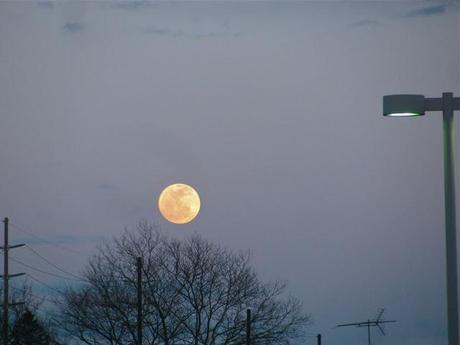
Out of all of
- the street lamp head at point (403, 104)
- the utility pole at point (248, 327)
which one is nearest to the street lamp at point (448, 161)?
the street lamp head at point (403, 104)

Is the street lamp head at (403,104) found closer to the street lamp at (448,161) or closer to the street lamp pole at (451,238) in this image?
the street lamp at (448,161)

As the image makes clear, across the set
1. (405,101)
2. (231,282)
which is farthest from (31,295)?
(405,101)

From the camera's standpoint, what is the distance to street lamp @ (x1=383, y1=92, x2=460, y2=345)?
30.2 ft

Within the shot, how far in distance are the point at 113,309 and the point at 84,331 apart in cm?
146

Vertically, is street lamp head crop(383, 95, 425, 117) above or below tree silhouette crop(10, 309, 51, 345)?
above

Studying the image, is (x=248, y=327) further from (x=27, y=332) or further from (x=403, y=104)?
(x=403, y=104)

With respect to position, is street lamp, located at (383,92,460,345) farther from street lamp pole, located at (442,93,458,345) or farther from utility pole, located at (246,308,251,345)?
utility pole, located at (246,308,251,345)

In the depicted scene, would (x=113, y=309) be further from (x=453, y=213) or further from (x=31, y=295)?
(x=453, y=213)

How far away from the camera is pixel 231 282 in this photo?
126 feet

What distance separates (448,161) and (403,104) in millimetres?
734

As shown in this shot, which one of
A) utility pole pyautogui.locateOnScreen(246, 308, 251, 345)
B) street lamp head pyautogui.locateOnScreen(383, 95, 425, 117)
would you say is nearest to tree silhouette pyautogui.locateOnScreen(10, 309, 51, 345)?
utility pole pyautogui.locateOnScreen(246, 308, 251, 345)

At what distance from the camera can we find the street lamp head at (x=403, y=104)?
9555 mm

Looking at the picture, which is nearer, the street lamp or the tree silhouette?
the street lamp

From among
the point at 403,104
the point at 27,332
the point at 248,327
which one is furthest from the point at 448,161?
the point at 27,332
